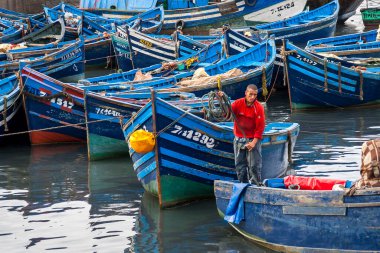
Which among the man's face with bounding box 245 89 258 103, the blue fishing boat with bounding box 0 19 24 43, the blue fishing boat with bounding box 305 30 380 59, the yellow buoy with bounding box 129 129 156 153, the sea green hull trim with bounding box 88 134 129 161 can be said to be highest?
the man's face with bounding box 245 89 258 103

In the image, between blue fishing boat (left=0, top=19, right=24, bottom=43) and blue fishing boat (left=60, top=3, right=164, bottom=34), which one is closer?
blue fishing boat (left=0, top=19, right=24, bottom=43)

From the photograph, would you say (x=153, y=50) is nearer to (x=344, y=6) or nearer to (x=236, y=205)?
(x=236, y=205)

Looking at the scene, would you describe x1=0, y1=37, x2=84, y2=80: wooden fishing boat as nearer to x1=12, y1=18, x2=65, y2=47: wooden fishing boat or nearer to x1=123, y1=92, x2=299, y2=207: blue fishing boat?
x1=12, y1=18, x2=65, y2=47: wooden fishing boat

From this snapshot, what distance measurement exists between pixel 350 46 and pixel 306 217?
15.4 meters

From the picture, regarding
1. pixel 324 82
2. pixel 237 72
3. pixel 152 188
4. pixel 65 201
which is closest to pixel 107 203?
pixel 65 201

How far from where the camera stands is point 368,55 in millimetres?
25922

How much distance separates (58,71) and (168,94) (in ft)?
26.2

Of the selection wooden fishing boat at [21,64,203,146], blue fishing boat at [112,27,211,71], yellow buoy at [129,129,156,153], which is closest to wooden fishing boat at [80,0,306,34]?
blue fishing boat at [112,27,211,71]

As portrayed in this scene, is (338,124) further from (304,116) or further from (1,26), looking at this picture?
(1,26)

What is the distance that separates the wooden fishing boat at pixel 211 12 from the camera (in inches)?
1455

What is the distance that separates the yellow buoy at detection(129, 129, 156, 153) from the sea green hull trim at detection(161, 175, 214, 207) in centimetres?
57

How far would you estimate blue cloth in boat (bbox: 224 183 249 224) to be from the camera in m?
13.0

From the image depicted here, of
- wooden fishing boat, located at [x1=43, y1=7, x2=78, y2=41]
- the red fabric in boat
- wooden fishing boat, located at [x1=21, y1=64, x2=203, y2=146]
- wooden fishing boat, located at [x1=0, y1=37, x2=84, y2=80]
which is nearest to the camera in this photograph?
the red fabric in boat

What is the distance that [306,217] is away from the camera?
40.5 ft
